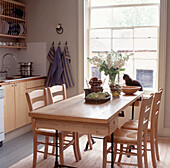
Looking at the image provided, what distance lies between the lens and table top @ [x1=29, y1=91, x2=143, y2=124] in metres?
2.22

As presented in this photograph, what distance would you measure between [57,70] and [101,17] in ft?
4.00

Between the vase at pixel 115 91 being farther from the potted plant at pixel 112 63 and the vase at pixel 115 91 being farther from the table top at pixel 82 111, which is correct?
the table top at pixel 82 111

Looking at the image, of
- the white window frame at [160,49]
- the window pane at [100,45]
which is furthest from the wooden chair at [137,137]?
the window pane at [100,45]

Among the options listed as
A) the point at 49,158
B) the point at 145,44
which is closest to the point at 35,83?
the point at 49,158

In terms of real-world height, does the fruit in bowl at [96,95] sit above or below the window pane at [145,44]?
below

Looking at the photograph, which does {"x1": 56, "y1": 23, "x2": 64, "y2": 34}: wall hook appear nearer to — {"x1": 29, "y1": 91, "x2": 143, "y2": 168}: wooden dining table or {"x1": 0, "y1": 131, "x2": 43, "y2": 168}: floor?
{"x1": 0, "y1": 131, "x2": 43, "y2": 168}: floor

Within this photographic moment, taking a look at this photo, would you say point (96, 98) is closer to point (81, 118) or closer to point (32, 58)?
point (81, 118)

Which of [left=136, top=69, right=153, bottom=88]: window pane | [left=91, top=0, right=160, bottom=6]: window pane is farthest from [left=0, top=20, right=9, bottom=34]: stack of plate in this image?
[left=136, top=69, right=153, bottom=88]: window pane

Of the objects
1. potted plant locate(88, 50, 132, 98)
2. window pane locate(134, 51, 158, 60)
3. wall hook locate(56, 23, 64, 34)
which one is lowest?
potted plant locate(88, 50, 132, 98)

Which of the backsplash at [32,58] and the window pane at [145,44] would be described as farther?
the backsplash at [32,58]

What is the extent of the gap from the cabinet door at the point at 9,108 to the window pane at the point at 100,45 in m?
1.60

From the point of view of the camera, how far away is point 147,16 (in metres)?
4.41

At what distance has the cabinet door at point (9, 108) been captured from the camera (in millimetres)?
4000

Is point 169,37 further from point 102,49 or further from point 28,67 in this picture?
point 28,67
